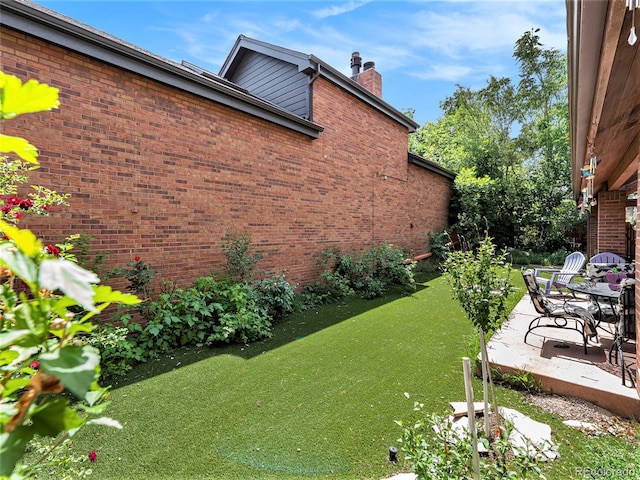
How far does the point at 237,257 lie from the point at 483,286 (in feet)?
13.3

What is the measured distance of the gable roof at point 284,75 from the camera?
7.65m

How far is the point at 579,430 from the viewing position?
8.33 ft

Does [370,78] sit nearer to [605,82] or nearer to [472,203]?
[472,203]

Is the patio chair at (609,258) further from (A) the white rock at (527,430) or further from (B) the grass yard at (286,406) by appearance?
(A) the white rock at (527,430)

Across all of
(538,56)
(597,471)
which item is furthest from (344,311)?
(538,56)

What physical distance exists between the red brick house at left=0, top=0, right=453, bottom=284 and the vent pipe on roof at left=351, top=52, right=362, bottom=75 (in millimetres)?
3043

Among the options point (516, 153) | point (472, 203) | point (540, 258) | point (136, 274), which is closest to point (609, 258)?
point (540, 258)

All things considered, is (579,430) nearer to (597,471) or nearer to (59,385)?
(597,471)

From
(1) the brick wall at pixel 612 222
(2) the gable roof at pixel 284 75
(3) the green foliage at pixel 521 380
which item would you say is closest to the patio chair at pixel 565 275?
(1) the brick wall at pixel 612 222

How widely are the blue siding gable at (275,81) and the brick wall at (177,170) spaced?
527 millimetres

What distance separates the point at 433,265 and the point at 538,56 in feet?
49.5

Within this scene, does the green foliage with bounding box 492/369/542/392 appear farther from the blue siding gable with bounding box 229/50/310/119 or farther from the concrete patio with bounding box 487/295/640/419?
the blue siding gable with bounding box 229/50/310/119

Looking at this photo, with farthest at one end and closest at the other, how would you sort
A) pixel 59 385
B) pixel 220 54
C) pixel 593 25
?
1. pixel 220 54
2. pixel 593 25
3. pixel 59 385

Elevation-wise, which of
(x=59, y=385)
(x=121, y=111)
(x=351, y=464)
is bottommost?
(x=351, y=464)
